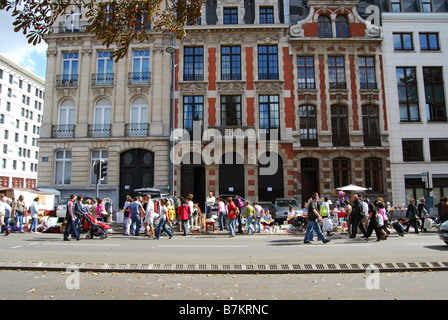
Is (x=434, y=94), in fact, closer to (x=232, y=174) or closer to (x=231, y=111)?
(x=231, y=111)

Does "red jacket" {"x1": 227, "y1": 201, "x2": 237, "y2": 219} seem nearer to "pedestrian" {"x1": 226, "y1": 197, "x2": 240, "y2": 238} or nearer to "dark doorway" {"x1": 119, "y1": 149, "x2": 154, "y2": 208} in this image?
"pedestrian" {"x1": 226, "y1": 197, "x2": 240, "y2": 238}

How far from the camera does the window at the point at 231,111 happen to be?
83.4ft

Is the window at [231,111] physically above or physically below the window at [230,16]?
below

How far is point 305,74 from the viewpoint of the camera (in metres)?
Result: 25.9

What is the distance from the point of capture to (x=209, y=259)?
8.70m

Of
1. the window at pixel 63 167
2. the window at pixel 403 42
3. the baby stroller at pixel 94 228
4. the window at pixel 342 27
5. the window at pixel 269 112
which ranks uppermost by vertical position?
the window at pixel 342 27

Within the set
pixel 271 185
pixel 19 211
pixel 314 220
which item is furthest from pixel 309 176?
pixel 19 211

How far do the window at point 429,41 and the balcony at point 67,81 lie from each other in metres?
28.3

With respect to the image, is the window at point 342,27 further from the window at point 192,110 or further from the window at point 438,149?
the window at point 192,110

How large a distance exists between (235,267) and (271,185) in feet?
56.9

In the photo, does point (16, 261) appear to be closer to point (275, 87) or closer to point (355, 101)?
point (275, 87)

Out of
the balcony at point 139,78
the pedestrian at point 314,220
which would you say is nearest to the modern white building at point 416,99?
the pedestrian at point 314,220
